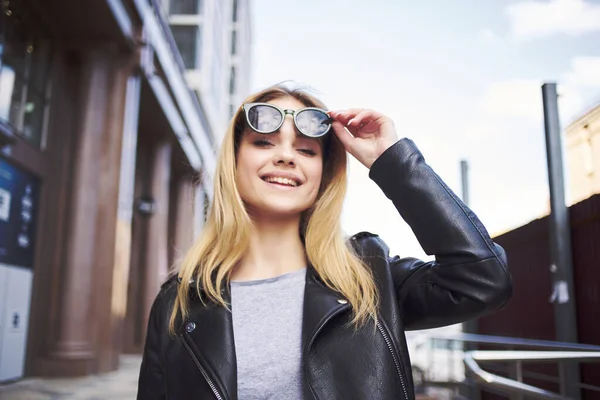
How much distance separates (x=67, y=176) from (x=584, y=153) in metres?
8.32

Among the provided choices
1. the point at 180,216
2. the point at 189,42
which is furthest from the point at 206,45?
the point at 180,216

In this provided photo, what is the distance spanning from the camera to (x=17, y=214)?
8562mm

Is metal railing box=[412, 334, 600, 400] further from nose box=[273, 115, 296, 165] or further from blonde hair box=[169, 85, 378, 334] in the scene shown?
nose box=[273, 115, 296, 165]

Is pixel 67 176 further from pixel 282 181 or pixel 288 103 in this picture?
pixel 282 181

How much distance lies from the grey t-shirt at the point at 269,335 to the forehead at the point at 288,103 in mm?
576

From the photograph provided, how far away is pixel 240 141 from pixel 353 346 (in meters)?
0.89

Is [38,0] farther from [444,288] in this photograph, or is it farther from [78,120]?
[444,288]

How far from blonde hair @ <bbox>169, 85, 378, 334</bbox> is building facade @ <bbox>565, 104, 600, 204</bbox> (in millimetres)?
3248

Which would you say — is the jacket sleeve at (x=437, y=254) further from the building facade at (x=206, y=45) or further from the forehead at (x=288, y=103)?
the building facade at (x=206, y=45)

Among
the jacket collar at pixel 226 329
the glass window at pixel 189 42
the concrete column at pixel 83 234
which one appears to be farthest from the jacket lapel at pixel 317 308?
the glass window at pixel 189 42

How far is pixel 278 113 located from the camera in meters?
1.95

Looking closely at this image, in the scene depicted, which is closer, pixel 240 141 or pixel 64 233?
pixel 240 141

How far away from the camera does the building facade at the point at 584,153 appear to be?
467cm

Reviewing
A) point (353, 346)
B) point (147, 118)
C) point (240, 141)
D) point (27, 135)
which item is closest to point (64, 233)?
point (27, 135)
